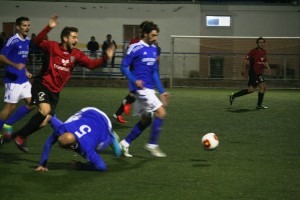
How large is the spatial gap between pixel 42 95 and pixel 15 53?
5.32 feet

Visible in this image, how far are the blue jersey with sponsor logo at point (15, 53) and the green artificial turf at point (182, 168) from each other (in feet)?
3.33

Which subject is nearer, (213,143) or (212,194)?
(212,194)

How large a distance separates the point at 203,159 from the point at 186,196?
6.94 feet

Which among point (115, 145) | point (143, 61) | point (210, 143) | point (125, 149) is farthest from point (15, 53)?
point (210, 143)

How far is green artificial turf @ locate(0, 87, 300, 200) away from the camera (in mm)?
5977

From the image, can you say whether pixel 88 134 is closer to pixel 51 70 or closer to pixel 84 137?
pixel 84 137

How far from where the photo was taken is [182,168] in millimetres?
7270

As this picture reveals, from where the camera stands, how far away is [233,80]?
79.4ft

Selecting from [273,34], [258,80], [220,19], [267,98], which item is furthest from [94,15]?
[258,80]

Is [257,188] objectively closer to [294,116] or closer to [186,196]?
[186,196]

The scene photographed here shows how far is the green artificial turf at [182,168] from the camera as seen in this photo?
5.98 meters

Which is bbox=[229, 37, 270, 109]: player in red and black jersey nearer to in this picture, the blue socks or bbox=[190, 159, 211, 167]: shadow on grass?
the blue socks

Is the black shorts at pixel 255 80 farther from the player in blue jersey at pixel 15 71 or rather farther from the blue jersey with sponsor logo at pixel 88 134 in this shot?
the blue jersey with sponsor logo at pixel 88 134

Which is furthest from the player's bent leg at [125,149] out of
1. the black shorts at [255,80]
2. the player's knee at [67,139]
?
the black shorts at [255,80]
